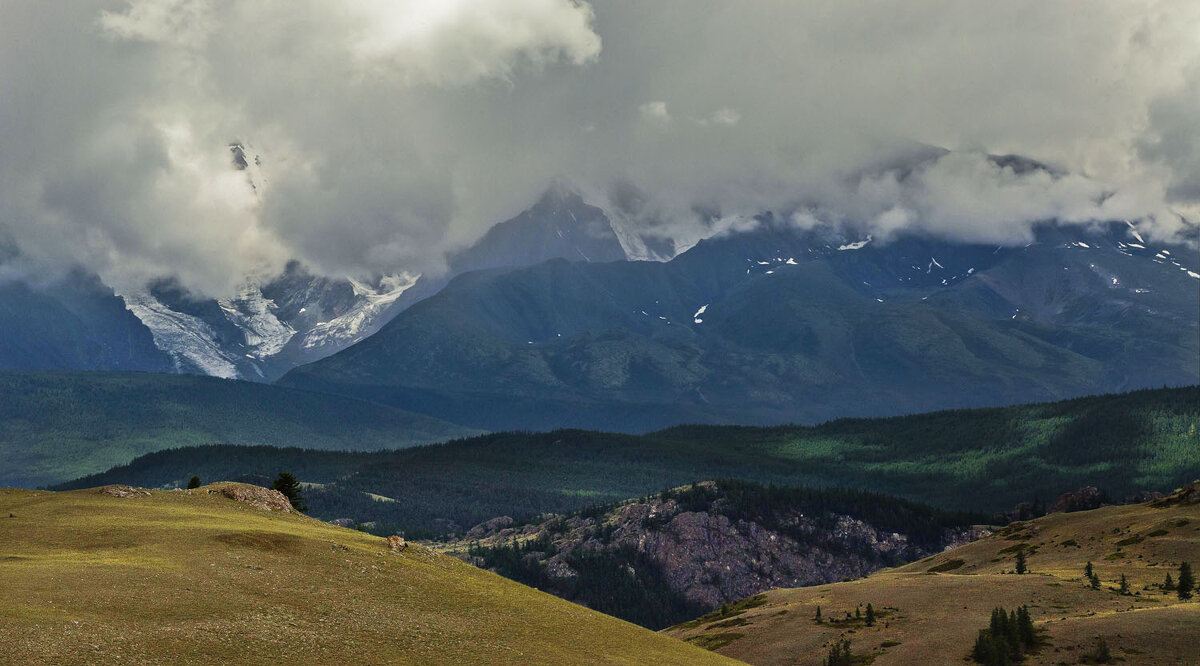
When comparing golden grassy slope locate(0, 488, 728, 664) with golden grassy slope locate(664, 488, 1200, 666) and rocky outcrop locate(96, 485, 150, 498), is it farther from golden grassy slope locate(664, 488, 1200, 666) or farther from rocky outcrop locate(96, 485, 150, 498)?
golden grassy slope locate(664, 488, 1200, 666)

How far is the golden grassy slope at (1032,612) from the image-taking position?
113500mm

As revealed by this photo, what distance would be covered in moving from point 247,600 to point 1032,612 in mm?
99825

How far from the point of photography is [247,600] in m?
79.8

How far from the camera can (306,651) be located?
7394 centimetres

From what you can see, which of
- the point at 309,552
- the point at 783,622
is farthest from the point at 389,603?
the point at 783,622

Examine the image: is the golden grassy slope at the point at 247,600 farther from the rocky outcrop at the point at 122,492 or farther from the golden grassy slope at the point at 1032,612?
the golden grassy slope at the point at 1032,612

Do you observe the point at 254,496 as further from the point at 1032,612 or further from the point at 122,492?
the point at 1032,612

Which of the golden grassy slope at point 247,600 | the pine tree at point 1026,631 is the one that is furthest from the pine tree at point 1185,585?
the golden grassy slope at point 247,600

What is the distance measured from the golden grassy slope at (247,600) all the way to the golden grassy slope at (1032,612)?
4346cm

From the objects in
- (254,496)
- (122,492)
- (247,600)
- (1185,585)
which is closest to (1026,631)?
(1185,585)

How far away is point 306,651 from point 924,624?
96.6m

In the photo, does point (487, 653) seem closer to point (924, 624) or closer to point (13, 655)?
point (13, 655)

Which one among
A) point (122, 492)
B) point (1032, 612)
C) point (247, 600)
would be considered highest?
point (122, 492)

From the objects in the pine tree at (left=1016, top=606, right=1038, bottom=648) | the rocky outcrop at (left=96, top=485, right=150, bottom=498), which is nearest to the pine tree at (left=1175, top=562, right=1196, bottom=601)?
the pine tree at (left=1016, top=606, right=1038, bottom=648)
